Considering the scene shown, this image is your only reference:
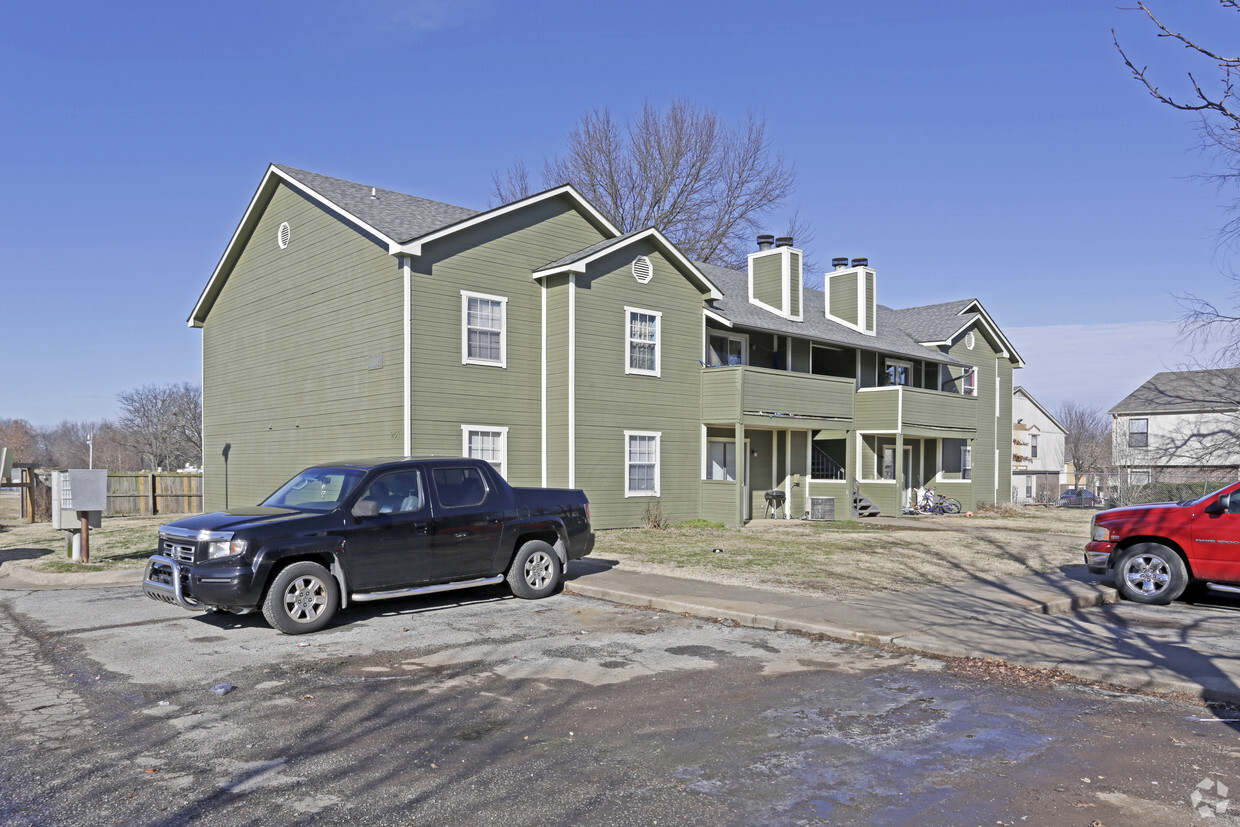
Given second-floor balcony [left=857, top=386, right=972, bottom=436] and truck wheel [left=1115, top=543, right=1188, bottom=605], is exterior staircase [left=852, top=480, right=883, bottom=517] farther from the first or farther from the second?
truck wheel [left=1115, top=543, right=1188, bottom=605]

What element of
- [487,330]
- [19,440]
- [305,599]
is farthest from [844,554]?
[19,440]

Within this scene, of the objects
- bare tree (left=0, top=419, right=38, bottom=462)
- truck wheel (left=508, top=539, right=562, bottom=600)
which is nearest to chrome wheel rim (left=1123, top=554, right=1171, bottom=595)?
truck wheel (left=508, top=539, right=562, bottom=600)

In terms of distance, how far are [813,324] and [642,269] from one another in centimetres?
842

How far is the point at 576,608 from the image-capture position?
36.1 ft

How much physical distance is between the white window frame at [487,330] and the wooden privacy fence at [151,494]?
43.9 feet

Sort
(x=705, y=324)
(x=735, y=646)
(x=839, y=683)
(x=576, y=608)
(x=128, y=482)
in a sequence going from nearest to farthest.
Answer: (x=839, y=683) < (x=735, y=646) < (x=576, y=608) < (x=705, y=324) < (x=128, y=482)

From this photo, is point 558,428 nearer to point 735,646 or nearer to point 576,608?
point 576,608

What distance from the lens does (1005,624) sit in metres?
9.92

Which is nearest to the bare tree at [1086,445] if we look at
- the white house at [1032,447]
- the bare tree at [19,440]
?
the white house at [1032,447]

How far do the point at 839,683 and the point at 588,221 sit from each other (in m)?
17.2

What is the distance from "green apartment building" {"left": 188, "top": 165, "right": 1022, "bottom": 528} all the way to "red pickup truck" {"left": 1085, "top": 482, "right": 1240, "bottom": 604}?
11.6m

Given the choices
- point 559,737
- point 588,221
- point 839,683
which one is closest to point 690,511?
point 588,221

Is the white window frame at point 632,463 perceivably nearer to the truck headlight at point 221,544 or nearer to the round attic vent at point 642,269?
the round attic vent at point 642,269

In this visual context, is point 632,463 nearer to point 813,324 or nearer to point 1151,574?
point 813,324
